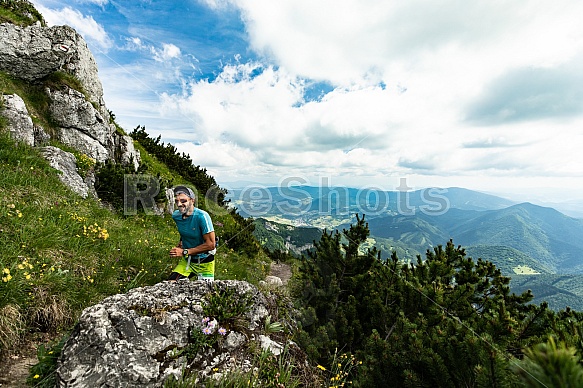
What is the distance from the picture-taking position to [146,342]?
315 centimetres

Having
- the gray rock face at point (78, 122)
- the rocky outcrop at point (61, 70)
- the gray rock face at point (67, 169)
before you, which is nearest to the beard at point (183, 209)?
the gray rock face at point (67, 169)

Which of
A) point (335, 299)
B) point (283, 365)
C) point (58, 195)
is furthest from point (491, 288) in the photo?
point (58, 195)

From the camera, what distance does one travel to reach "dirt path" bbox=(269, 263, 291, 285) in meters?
16.8

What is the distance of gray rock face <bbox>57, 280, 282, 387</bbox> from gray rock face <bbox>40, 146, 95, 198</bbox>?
280 inches

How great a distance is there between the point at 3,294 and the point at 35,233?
185cm

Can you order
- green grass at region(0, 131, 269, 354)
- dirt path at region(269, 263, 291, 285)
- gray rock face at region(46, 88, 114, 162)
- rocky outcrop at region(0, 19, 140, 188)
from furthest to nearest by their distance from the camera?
dirt path at region(269, 263, 291, 285) → gray rock face at region(46, 88, 114, 162) → rocky outcrop at region(0, 19, 140, 188) → green grass at region(0, 131, 269, 354)

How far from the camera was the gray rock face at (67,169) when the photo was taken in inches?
348

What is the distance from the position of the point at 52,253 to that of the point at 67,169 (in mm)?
5767

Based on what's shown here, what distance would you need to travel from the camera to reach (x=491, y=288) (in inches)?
264

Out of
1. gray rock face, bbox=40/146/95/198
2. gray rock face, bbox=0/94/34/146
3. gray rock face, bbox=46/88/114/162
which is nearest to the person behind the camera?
gray rock face, bbox=40/146/95/198

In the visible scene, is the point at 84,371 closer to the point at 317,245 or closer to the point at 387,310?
the point at 387,310

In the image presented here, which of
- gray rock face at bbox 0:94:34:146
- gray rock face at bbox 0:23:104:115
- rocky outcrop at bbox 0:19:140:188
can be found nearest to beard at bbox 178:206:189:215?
rocky outcrop at bbox 0:19:140:188

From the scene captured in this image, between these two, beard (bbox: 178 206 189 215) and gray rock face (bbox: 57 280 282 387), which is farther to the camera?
beard (bbox: 178 206 189 215)

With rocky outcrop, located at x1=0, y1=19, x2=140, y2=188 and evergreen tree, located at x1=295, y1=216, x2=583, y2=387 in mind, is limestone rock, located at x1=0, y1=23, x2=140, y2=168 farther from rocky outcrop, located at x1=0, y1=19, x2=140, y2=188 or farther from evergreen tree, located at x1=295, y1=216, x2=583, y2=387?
evergreen tree, located at x1=295, y1=216, x2=583, y2=387
